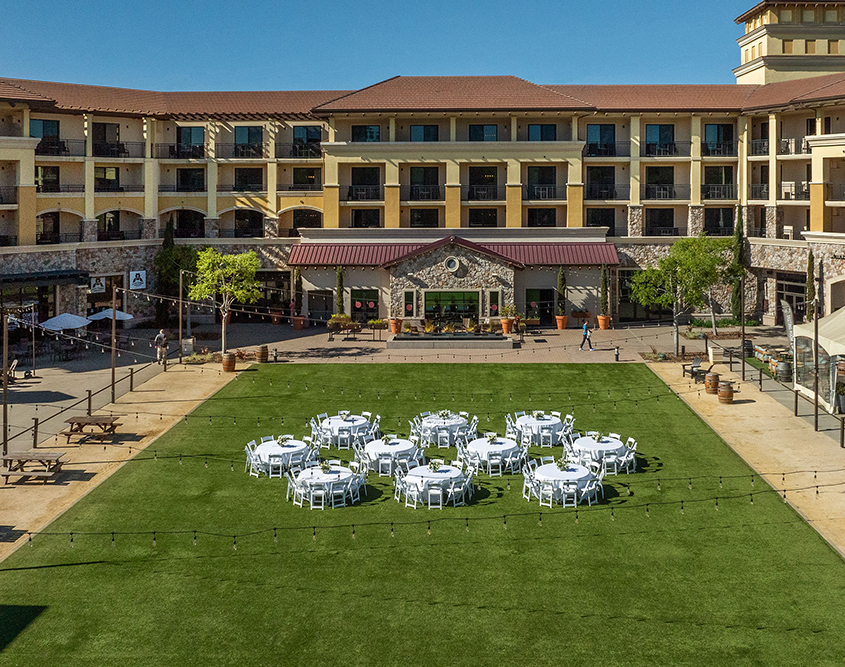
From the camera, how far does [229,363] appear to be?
44.6 m

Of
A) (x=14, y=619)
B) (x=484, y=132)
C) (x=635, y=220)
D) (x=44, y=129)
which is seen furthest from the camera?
(x=484, y=132)

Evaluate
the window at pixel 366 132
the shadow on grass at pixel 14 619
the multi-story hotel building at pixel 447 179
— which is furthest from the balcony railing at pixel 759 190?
the shadow on grass at pixel 14 619

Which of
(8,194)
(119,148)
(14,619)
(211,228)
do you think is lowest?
(14,619)

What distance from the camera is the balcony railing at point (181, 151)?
63.6 metres

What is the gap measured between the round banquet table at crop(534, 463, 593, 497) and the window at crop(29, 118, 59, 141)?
1786 inches

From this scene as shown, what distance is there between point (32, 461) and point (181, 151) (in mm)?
39445

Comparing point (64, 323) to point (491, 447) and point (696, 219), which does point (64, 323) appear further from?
point (696, 219)

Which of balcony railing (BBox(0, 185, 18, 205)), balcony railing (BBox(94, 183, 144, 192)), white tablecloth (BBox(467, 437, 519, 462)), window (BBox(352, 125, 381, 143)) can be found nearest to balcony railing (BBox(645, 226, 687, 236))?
window (BBox(352, 125, 381, 143))

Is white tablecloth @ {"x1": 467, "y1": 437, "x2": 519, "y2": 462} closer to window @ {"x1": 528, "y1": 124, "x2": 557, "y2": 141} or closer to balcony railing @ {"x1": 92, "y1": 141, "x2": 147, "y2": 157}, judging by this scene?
window @ {"x1": 528, "y1": 124, "x2": 557, "y2": 141}

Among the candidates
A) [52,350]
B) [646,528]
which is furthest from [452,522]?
[52,350]

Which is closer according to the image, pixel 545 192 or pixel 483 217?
pixel 545 192

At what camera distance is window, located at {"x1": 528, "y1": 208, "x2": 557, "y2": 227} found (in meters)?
63.2

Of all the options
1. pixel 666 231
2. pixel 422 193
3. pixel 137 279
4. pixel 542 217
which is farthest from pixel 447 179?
pixel 137 279

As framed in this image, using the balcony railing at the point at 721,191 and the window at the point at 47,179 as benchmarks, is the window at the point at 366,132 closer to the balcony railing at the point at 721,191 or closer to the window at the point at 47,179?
the window at the point at 47,179
